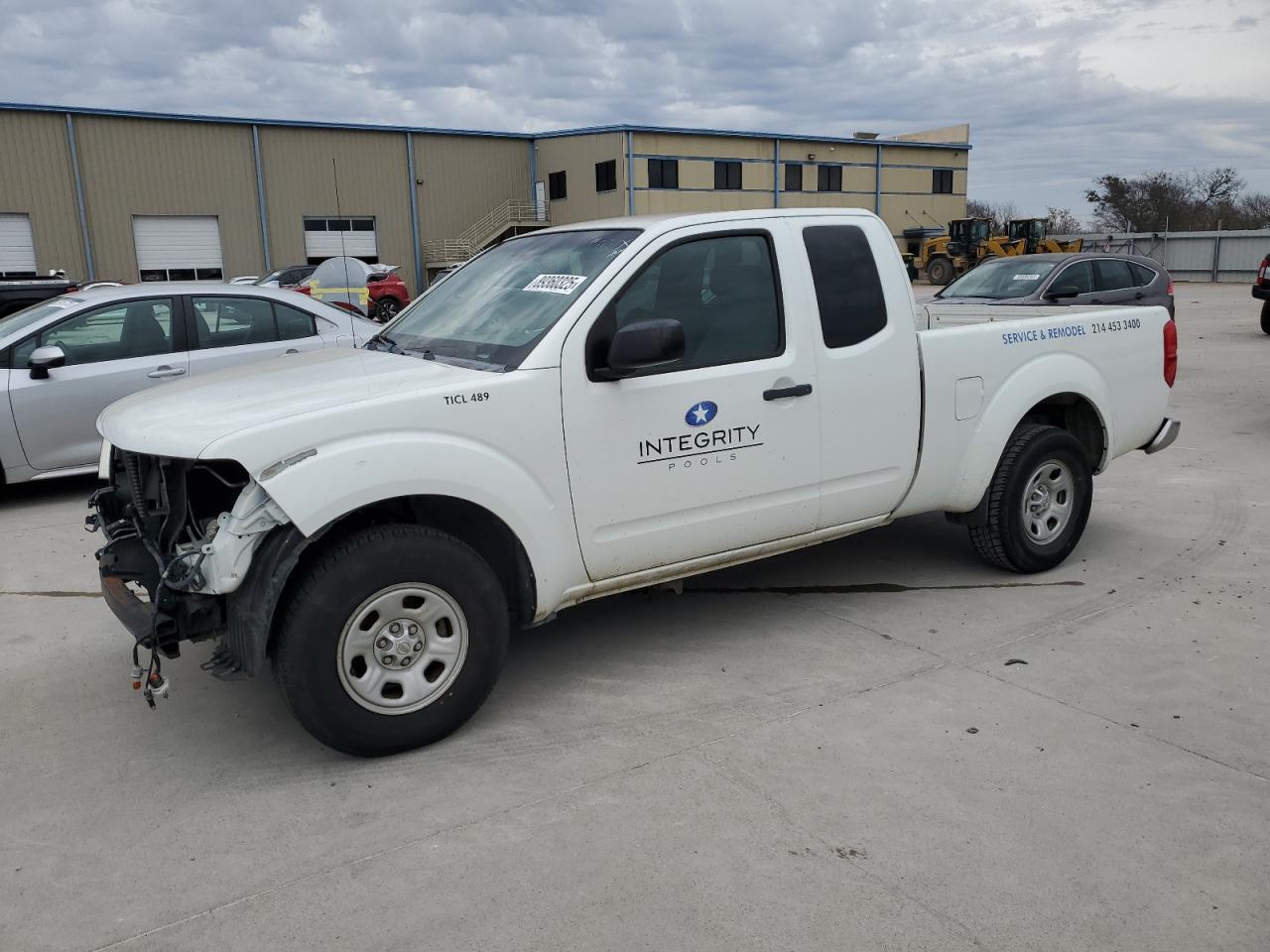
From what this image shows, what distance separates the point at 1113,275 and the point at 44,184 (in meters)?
34.4

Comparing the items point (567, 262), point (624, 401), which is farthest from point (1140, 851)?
point (567, 262)

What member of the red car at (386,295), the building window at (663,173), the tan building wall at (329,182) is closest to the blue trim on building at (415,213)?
the tan building wall at (329,182)

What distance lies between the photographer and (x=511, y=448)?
3752 mm

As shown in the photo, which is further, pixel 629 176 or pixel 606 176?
pixel 606 176

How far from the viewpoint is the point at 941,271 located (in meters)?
40.2

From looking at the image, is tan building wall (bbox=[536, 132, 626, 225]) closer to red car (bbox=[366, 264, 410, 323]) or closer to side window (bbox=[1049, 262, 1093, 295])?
red car (bbox=[366, 264, 410, 323])

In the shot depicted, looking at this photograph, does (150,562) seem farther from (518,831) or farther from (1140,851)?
(1140,851)

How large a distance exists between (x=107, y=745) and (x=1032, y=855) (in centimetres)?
325

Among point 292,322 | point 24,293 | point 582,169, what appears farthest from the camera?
point 582,169

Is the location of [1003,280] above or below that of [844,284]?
below

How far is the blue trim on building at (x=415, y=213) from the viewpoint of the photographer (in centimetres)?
4116

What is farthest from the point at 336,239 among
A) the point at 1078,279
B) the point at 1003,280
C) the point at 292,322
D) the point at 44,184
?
the point at 292,322

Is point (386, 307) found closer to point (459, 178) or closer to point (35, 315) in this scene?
point (35, 315)

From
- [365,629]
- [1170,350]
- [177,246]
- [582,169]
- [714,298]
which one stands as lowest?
[365,629]
